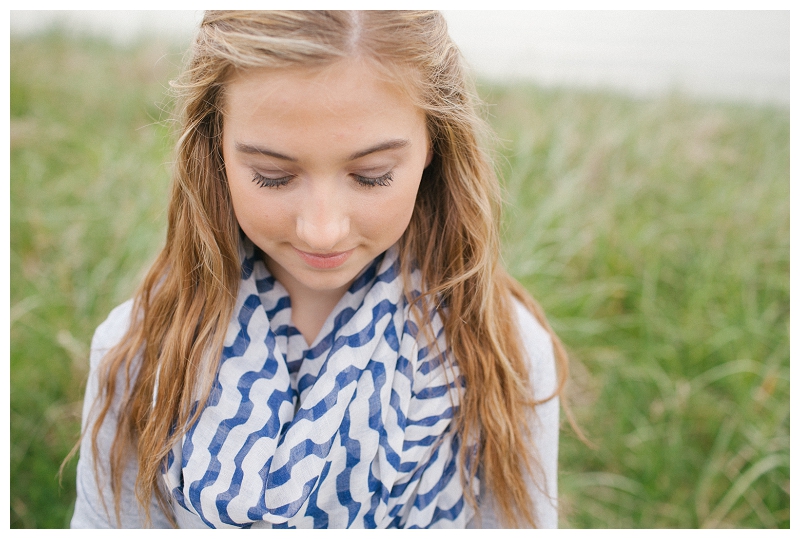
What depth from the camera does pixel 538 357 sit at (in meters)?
1.39

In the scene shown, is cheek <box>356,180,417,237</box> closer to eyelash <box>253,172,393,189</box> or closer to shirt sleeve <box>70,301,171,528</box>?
eyelash <box>253,172,393,189</box>

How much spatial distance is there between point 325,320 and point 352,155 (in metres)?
0.49

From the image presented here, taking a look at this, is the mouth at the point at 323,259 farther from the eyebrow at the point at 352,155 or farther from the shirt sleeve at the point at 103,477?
the shirt sleeve at the point at 103,477

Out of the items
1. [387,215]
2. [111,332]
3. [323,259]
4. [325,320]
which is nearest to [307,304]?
[325,320]

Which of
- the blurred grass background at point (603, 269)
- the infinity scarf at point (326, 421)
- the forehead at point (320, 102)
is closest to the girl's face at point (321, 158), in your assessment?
the forehead at point (320, 102)

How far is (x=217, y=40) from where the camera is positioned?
1016 millimetres

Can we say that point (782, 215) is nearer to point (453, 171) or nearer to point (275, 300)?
point (453, 171)

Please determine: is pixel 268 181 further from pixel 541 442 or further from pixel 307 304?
pixel 541 442

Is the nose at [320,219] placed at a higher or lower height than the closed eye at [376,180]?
lower

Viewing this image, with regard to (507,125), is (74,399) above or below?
below

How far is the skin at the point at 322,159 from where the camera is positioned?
3.06ft

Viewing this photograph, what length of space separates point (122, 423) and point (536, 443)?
1.00m

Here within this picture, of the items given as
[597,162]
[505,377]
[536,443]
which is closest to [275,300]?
[505,377]

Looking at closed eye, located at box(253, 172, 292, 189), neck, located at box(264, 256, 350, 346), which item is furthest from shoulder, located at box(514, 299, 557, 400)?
closed eye, located at box(253, 172, 292, 189)
